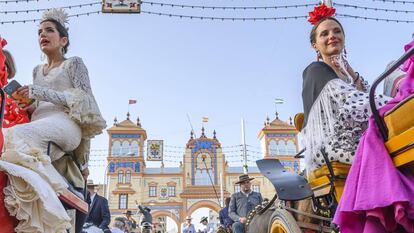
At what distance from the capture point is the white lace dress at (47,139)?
1.74 metres

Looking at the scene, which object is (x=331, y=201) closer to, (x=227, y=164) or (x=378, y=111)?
(x=378, y=111)

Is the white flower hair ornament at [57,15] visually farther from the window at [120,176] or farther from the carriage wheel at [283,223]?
the window at [120,176]

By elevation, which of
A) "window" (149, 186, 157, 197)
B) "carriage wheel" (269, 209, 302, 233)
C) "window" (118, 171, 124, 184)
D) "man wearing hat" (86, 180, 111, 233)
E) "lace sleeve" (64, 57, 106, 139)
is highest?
"window" (118, 171, 124, 184)

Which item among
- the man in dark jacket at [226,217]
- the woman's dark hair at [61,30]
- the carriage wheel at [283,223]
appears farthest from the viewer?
the man in dark jacket at [226,217]

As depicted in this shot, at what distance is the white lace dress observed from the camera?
1740 millimetres

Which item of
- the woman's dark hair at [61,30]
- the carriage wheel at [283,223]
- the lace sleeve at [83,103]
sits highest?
the woman's dark hair at [61,30]

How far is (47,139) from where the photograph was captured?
8.21 feet

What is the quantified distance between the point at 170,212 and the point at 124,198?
15.8 feet

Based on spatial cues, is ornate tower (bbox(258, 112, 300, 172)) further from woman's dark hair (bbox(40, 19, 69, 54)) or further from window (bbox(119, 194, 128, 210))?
woman's dark hair (bbox(40, 19, 69, 54))

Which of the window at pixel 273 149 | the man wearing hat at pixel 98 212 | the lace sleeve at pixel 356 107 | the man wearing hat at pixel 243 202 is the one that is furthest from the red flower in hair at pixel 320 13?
the window at pixel 273 149

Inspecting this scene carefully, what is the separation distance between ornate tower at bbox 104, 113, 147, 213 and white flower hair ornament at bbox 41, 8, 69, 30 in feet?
111

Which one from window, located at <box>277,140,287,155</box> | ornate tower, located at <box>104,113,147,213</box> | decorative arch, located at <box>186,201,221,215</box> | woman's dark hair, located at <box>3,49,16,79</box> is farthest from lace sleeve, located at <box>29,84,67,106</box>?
window, located at <box>277,140,287,155</box>

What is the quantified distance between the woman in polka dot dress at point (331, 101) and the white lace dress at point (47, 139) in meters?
1.61

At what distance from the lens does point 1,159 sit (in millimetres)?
1824
